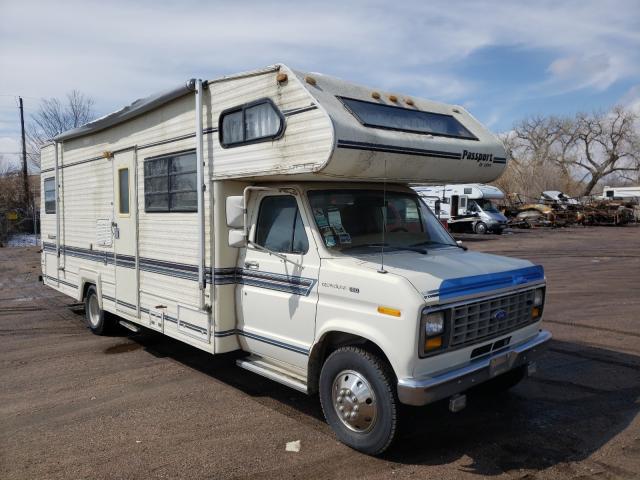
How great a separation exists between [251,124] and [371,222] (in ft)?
4.46

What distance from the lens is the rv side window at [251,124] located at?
14.7 ft

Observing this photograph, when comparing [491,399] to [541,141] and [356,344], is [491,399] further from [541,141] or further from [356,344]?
[541,141]

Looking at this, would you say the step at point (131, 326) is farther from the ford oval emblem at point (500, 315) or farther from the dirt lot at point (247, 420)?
the ford oval emblem at point (500, 315)

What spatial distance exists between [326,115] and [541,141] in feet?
212

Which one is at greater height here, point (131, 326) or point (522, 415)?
point (131, 326)

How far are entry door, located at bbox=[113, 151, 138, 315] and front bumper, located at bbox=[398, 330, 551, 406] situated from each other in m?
4.04

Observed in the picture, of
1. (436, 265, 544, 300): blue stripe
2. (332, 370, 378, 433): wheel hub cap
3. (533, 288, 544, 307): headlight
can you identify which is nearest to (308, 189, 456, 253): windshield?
(436, 265, 544, 300): blue stripe

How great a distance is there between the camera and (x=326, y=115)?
4000mm

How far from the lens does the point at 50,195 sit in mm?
9094

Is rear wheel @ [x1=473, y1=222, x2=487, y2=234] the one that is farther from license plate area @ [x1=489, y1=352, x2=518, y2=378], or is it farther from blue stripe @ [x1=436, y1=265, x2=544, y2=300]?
license plate area @ [x1=489, y1=352, x2=518, y2=378]

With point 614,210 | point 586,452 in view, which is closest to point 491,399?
point 586,452

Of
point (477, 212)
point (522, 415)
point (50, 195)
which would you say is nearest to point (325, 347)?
point (522, 415)

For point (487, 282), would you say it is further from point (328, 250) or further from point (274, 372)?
point (274, 372)

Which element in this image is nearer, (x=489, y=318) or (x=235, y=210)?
(x=489, y=318)
